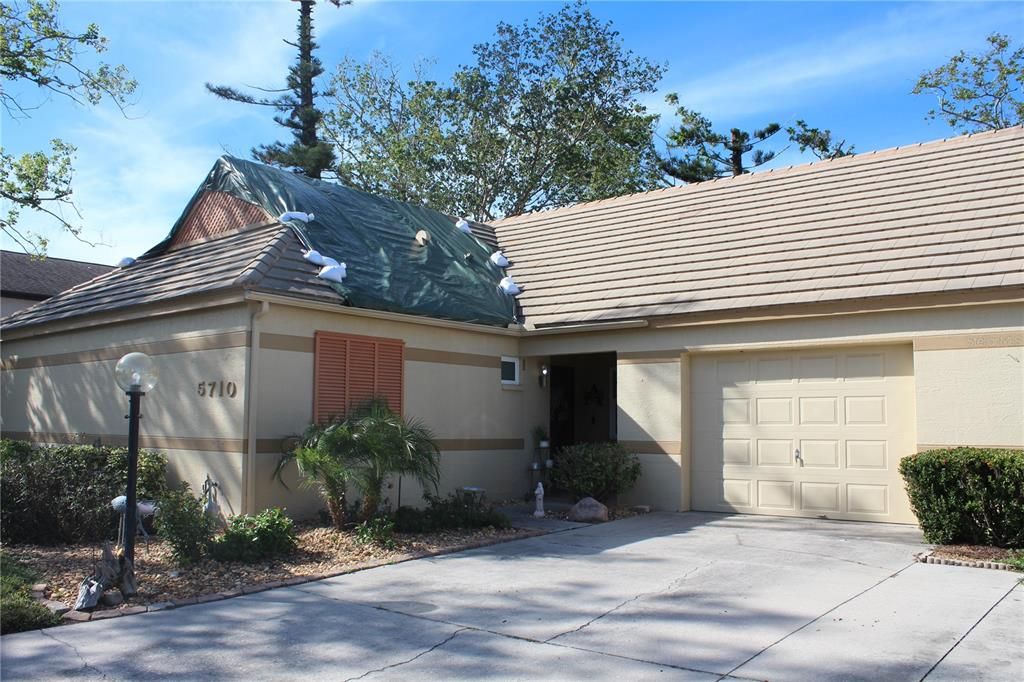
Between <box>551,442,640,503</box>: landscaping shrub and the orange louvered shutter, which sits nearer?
the orange louvered shutter

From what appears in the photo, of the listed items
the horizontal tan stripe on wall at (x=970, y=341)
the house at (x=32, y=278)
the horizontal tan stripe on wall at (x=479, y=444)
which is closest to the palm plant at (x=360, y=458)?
the horizontal tan stripe on wall at (x=479, y=444)

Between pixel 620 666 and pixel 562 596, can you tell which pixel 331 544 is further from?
pixel 620 666

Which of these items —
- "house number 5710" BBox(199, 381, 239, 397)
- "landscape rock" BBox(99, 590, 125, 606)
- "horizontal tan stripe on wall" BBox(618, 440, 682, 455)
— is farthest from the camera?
"horizontal tan stripe on wall" BBox(618, 440, 682, 455)

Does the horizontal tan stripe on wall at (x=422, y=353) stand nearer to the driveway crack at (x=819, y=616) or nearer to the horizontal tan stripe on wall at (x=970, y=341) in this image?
the horizontal tan stripe on wall at (x=970, y=341)

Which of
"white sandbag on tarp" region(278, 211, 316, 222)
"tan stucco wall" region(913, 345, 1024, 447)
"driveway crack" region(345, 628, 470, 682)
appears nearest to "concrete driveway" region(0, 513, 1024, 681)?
"driveway crack" region(345, 628, 470, 682)

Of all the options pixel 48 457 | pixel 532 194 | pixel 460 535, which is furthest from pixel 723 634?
pixel 532 194

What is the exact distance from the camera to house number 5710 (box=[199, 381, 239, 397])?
11336 millimetres

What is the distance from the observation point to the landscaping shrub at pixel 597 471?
42.8 feet

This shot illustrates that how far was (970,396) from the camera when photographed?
10.7m

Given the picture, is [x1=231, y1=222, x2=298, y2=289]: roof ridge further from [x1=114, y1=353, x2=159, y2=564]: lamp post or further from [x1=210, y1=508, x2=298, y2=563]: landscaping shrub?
[x1=210, y1=508, x2=298, y2=563]: landscaping shrub

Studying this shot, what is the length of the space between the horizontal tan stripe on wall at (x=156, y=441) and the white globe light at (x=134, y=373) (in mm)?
2935

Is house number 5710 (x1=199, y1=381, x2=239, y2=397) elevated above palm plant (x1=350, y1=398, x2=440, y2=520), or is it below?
above

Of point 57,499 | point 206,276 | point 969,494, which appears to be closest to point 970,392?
point 969,494

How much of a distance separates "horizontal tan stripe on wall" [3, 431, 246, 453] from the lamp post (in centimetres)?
296
